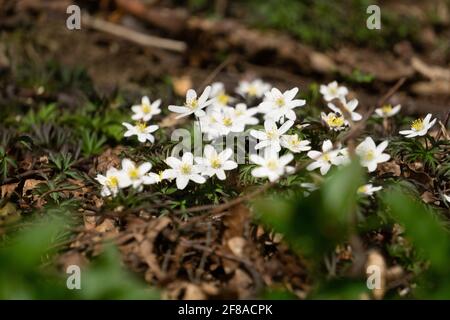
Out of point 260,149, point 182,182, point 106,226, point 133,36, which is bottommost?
point 106,226

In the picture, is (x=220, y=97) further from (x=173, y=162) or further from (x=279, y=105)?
(x=173, y=162)

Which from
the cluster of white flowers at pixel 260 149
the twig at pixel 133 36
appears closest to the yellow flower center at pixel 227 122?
the cluster of white flowers at pixel 260 149

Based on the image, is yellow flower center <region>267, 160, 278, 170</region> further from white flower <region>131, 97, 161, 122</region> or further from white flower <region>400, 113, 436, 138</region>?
white flower <region>131, 97, 161, 122</region>

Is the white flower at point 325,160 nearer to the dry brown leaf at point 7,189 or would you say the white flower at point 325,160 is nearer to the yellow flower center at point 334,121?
the yellow flower center at point 334,121

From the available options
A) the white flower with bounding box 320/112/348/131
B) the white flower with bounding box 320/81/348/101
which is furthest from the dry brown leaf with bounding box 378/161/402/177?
the white flower with bounding box 320/81/348/101

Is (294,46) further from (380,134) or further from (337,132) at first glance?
(337,132)

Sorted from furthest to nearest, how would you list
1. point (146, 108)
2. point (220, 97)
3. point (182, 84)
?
point (182, 84)
point (220, 97)
point (146, 108)

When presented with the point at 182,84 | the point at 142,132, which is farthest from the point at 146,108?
the point at 182,84

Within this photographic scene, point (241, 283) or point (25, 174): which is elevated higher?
point (25, 174)
